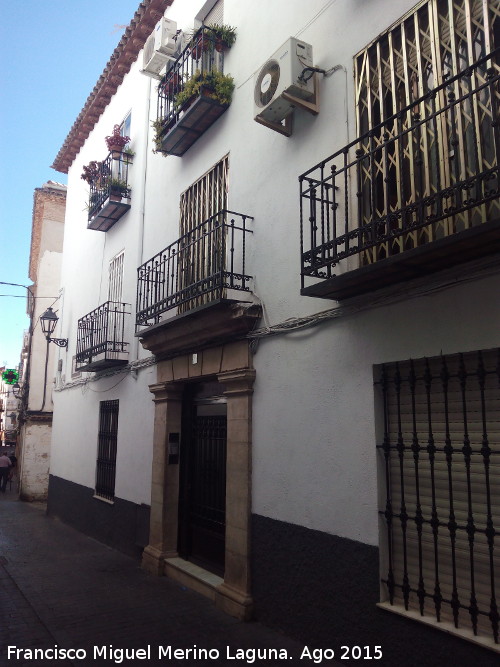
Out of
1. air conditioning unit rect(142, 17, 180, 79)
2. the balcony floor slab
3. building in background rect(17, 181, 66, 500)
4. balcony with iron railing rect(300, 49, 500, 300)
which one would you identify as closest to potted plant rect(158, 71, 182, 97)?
air conditioning unit rect(142, 17, 180, 79)

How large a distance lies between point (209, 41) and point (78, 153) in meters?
8.53

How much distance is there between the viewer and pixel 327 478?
4.71 metres

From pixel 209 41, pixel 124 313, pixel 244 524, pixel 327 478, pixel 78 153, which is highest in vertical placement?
pixel 78 153

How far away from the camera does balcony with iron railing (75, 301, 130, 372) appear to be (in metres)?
9.29

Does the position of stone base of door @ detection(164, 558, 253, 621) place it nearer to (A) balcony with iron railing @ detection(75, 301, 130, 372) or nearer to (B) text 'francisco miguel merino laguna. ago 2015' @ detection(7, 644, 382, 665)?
(B) text 'francisco miguel merino laguna. ago 2015' @ detection(7, 644, 382, 665)

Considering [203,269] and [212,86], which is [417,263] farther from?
[212,86]

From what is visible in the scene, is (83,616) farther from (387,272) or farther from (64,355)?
(64,355)

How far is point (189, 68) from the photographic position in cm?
790

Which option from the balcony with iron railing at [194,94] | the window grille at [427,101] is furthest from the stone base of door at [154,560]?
the balcony with iron railing at [194,94]

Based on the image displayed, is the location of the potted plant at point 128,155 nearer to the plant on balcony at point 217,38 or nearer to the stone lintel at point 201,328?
the plant on balcony at point 217,38

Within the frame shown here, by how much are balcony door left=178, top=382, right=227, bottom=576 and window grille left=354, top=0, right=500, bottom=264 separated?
11.0 feet

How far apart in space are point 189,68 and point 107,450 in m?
6.63

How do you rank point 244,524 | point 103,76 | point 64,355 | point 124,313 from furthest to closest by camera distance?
point 64,355, point 103,76, point 124,313, point 244,524

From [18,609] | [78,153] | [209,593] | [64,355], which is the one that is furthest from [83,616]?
[78,153]
